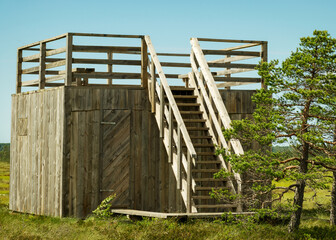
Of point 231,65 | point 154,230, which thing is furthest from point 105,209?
point 231,65

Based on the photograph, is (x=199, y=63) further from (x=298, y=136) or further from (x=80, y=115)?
(x=298, y=136)

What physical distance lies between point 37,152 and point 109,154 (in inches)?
102

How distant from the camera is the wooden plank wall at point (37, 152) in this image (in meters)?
15.0

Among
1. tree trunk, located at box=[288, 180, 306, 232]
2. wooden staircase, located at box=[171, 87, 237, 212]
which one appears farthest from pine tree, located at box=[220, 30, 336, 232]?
wooden staircase, located at box=[171, 87, 237, 212]

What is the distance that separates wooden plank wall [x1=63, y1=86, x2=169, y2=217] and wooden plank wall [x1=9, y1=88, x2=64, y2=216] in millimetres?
293

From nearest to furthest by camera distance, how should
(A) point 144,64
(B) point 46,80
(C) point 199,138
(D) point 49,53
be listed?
(C) point 199,138 < (A) point 144,64 < (D) point 49,53 < (B) point 46,80

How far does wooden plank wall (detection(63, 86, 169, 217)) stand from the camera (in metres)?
14.7

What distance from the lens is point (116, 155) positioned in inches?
596

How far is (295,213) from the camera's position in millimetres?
12242

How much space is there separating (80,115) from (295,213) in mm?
6140

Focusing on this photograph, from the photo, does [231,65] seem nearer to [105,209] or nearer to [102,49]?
[102,49]

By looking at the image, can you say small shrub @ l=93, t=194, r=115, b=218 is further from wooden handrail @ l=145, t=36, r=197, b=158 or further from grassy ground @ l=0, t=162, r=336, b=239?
wooden handrail @ l=145, t=36, r=197, b=158

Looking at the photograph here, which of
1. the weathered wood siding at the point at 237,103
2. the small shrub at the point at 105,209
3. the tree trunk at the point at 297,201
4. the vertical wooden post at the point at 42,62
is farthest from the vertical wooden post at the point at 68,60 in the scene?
the tree trunk at the point at 297,201

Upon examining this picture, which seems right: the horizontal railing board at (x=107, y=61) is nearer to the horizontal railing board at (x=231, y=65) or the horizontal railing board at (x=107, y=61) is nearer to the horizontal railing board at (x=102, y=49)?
the horizontal railing board at (x=102, y=49)
